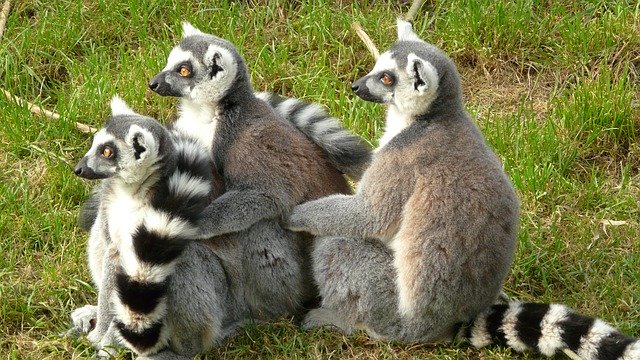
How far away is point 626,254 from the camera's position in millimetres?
5895

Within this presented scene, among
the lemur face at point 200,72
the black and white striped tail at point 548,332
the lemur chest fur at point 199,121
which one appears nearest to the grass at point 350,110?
the black and white striped tail at point 548,332

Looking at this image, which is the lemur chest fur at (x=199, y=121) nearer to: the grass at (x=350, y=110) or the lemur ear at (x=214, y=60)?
the lemur ear at (x=214, y=60)

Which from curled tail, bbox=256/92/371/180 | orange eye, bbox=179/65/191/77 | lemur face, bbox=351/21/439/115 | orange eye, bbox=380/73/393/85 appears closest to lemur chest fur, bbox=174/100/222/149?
orange eye, bbox=179/65/191/77

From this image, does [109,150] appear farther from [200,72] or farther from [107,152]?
[200,72]

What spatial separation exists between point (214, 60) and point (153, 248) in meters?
1.13

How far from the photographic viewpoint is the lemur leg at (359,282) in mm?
5156

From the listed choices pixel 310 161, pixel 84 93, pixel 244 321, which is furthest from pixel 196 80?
pixel 84 93

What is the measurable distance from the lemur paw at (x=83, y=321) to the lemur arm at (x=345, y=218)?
1.11 metres

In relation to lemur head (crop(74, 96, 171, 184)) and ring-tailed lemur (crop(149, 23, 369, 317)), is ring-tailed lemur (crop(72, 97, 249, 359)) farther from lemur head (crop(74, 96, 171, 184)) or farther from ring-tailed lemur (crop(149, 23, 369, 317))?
ring-tailed lemur (crop(149, 23, 369, 317))

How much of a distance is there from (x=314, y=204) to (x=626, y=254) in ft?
5.89

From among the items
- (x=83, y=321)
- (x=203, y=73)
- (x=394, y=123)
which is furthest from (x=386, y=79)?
(x=83, y=321)

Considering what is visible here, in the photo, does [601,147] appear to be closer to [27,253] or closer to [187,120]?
[187,120]

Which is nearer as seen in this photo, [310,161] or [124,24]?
[310,161]

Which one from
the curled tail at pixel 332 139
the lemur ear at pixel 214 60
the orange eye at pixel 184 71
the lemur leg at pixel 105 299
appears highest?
the lemur ear at pixel 214 60
